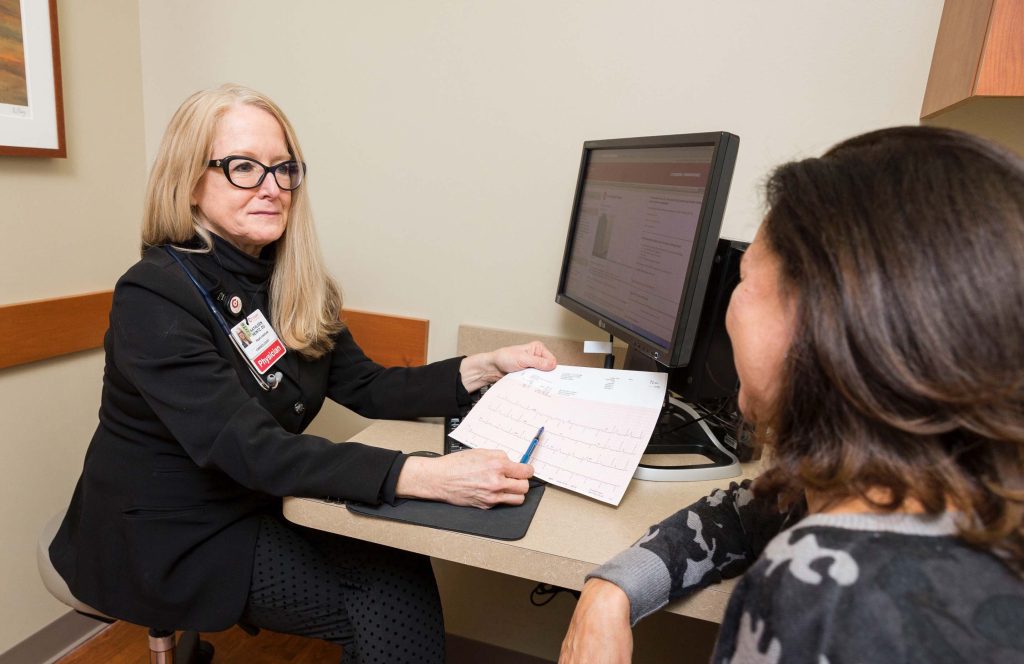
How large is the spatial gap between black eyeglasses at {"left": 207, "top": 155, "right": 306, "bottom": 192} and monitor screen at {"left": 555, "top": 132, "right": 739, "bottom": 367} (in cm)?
61

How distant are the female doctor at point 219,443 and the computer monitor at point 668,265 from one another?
228 millimetres

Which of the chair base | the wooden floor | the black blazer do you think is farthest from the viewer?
the wooden floor

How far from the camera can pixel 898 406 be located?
56 centimetres

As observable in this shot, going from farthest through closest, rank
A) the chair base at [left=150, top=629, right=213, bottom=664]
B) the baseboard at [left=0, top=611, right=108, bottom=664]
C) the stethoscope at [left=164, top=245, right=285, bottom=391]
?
the baseboard at [left=0, top=611, right=108, bottom=664] → the chair base at [left=150, top=629, right=213, bottom=664] → the stethoscope at [left=164, top=245, right=285, bottom=391]

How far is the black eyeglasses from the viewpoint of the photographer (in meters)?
1.21

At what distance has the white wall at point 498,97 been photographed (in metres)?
1.38

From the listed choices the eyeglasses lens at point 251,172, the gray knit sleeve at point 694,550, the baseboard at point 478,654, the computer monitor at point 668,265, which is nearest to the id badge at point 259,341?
the eyeglasses lens at point 251,172

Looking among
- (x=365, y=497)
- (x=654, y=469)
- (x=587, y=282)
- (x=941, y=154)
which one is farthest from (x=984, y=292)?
(x=587, y=282)

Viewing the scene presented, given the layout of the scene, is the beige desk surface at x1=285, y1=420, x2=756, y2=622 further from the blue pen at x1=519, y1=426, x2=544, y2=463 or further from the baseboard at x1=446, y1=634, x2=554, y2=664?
the baseboard at x1=446, y1=634, x2=554, y2=664

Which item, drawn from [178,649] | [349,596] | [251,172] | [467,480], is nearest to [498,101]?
[251,172]

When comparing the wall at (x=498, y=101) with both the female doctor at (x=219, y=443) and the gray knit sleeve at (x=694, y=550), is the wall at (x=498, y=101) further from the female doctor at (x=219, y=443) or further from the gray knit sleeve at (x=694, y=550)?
the gray knit sleeve at (x=694, y=550)

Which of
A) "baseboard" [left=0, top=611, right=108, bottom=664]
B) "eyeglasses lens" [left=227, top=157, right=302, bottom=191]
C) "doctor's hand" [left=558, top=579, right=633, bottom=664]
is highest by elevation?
"eyeglasses lens" [left=227, top=157, right=302, bottom=191]

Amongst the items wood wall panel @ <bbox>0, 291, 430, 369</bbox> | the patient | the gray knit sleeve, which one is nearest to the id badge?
wood wall panel @ <bbox>0, 291, 430, 369</bbox>

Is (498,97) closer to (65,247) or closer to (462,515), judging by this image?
(462,515)
